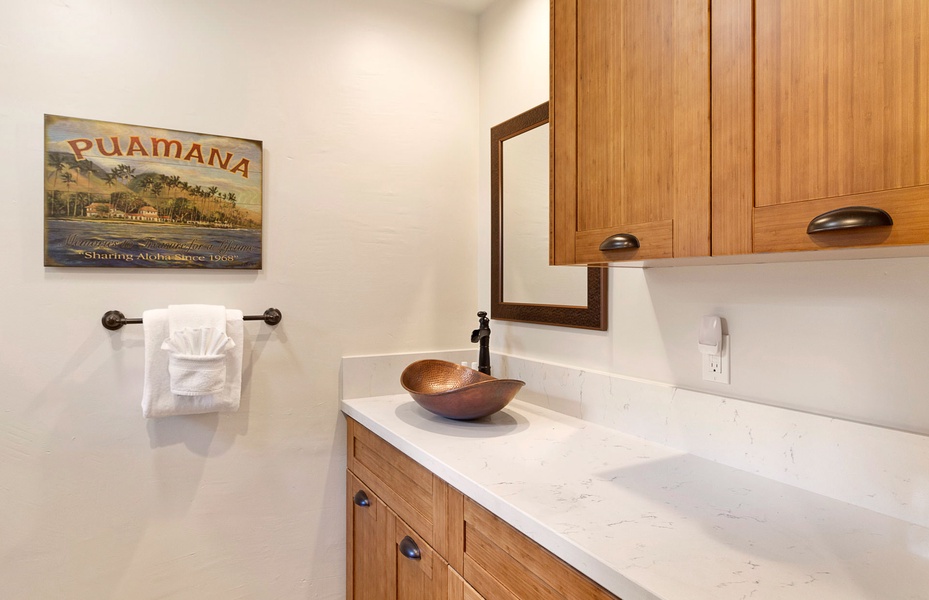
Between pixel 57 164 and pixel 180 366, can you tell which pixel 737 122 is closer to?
pixel 180 366

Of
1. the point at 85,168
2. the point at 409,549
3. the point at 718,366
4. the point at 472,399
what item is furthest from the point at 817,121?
the point at 85,168

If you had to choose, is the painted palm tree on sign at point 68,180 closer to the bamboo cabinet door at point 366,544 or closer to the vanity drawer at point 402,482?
the vanity drawer at point 402,482

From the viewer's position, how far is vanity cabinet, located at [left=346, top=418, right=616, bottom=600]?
3.08 feet

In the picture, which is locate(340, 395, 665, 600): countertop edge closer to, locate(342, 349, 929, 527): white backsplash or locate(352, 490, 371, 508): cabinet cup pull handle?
locate(352, 490, 371, 508): cabinet cup pull handle

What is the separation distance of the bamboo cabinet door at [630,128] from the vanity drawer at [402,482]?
64 cm

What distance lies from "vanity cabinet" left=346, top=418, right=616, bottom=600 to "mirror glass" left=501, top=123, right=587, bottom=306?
0.72 meters

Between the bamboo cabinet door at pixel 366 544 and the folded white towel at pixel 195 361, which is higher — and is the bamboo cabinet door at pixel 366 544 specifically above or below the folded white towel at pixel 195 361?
below

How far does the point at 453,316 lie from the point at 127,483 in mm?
1194

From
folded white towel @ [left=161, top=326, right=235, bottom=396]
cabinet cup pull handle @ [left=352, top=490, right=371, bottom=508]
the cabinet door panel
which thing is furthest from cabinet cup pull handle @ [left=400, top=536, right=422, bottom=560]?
the cabinet door panel

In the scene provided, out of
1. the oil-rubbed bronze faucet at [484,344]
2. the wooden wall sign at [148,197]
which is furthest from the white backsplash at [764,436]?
the wooden wall sign at [148,197]

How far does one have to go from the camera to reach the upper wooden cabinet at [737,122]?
2.29 ft

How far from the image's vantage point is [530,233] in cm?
186

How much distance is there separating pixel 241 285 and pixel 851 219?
63.6 inches

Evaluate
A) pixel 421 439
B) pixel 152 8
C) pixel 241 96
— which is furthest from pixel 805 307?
pixel 152 8
